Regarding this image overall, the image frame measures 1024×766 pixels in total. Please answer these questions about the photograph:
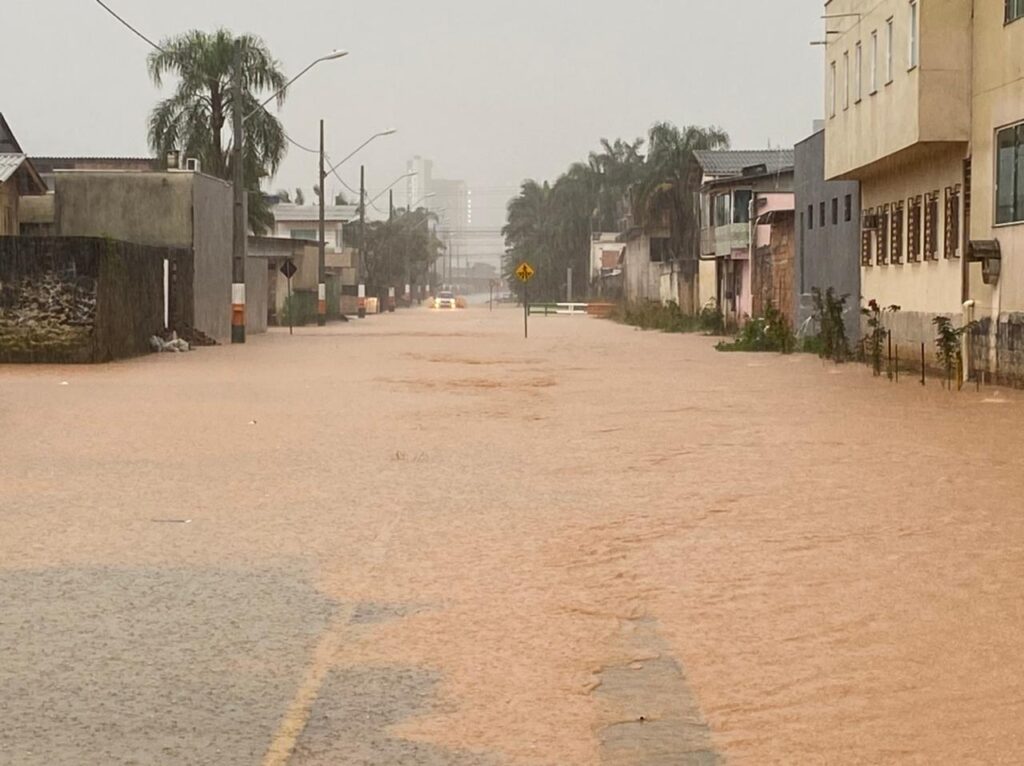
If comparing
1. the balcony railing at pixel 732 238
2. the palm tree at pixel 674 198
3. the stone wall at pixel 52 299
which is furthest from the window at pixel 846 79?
the palm tree at pixel 674 198

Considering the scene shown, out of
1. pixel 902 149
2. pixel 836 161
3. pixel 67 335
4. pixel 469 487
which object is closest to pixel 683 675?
pixel 469 487

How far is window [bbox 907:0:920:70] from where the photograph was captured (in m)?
31.7

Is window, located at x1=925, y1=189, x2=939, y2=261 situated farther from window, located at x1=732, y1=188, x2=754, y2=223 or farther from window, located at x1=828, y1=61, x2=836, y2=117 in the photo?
window, located at x1=732, y1=188, x2=754, y2=223

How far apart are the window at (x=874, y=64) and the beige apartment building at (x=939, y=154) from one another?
0.21ft

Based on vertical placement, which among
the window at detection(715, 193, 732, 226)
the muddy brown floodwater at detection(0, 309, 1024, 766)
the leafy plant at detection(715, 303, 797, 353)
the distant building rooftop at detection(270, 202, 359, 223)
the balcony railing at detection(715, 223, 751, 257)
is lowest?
the muddy brown floodwater at detection(0, 309, 1024, 766)

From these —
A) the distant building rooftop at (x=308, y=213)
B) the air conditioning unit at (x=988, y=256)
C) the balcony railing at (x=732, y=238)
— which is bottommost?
the air conditioning unit at (x=988, y=256)

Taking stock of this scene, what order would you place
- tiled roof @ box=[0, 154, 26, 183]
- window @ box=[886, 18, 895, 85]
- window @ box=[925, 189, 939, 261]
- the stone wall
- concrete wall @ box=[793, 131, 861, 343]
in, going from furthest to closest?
tiled roof @ box=[0, 154, 26, 183] < concrete wall @ box=[793, 131, 861, 343] < the stone wall < window @ box=[925, 189, 939, 261] < window @ box=[886, 18, 895, 85]

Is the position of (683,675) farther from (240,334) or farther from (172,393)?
(240,334)

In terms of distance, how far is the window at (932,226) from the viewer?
34.5m

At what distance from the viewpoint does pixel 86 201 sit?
50.3 meters

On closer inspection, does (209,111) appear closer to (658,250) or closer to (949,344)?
(658,250)

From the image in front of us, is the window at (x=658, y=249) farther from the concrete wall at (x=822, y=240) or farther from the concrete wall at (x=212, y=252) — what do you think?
the concrete wall at (x=212, y=252)

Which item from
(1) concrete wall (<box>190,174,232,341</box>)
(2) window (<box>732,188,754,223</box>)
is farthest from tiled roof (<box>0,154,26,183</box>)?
(2) window (<box>732,188,754,223</box>)

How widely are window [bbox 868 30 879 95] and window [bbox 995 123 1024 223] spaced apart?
6819 mm
